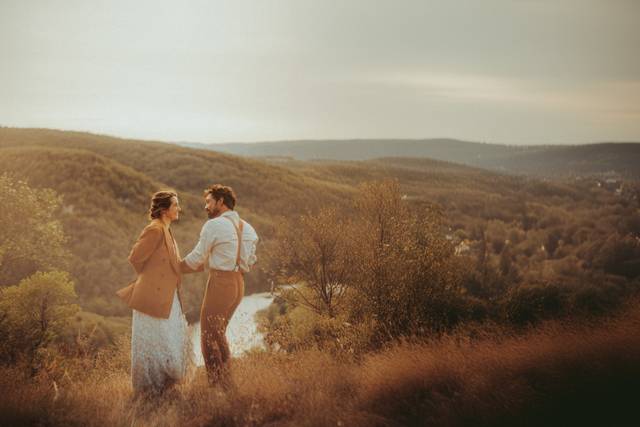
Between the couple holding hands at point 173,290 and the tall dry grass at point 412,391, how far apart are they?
29cm

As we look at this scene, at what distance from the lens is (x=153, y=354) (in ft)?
20.7

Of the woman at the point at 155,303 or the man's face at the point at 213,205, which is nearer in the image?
the woman at the point at 155,303

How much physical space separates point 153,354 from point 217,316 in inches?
34.5

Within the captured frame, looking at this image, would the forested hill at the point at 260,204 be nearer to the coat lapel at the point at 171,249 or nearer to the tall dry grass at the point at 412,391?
the coat lapel at the point at 171,249

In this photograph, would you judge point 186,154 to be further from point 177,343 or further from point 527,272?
point 177,343

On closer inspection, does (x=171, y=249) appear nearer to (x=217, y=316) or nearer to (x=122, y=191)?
(x=217, y=316)

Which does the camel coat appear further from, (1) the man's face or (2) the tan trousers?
(1) the man's face

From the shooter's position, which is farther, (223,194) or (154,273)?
(223,194)

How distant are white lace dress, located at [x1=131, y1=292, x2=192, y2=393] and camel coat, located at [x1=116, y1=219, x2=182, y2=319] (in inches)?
5.7

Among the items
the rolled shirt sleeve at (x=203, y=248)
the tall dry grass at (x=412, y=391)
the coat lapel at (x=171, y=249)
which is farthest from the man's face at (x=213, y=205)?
the tall dry grass at (x=412, y=391)

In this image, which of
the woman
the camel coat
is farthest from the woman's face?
the camel coat

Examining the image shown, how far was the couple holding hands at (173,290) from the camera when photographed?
6285 millimetres

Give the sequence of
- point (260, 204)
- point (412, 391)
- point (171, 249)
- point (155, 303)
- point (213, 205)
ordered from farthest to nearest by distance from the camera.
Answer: point (260, 204) → point (213, 205) → point (171, 249) → point (155, 303) → point (412, 391)

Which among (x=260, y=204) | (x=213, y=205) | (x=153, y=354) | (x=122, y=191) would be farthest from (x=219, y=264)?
(x=260, y=204)
